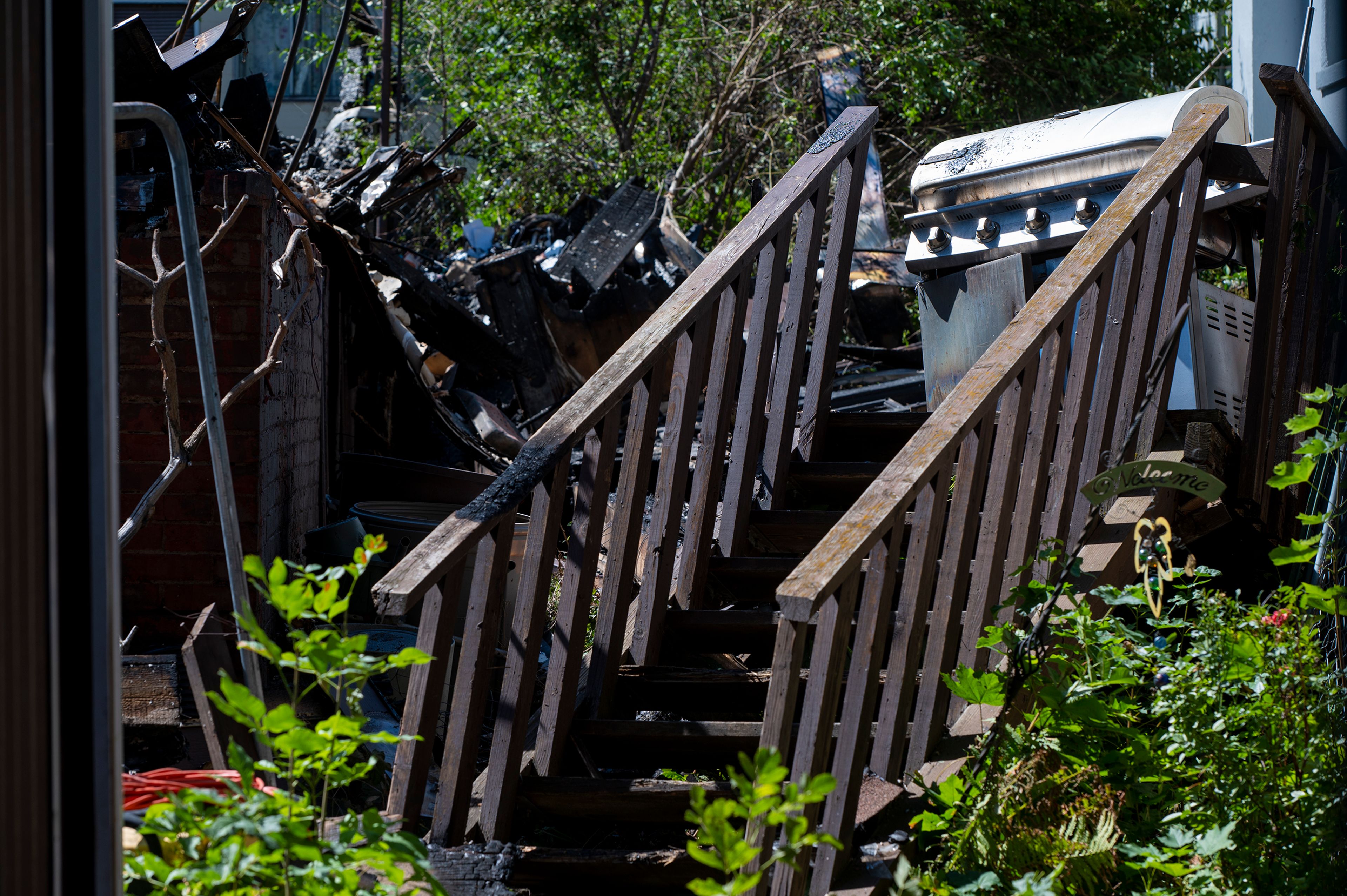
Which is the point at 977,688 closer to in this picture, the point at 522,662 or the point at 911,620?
the point at 911,620

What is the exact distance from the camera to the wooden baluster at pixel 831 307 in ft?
A: 12.8

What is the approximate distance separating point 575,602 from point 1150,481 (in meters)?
1.30

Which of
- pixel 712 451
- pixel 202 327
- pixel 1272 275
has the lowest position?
pixel 712 451

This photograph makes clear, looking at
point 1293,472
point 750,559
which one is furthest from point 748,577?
point 1293,472

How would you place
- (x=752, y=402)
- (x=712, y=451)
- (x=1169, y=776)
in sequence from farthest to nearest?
(x=752, y=402)
(x=712, y=451)
(x=1169, y=776)

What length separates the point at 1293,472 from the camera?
2258mm

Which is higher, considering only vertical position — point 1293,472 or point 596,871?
point 1293,472

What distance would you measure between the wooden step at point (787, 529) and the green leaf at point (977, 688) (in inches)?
48.0

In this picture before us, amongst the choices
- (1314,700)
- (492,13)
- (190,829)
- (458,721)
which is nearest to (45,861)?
(190,829)

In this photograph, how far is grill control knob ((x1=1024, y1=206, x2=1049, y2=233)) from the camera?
3994mm

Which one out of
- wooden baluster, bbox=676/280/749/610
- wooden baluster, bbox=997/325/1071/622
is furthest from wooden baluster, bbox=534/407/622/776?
wooden baluster, bbox=997/325/1071/622

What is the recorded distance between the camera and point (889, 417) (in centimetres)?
395

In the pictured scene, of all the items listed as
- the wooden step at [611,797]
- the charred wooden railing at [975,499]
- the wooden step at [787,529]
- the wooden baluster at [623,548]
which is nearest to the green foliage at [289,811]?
the charred wooden railing at [975,499]

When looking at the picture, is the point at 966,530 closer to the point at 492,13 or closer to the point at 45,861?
the point at 45,861
